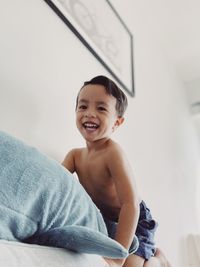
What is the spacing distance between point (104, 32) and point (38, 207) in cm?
104

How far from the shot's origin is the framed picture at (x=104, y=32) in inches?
39.9

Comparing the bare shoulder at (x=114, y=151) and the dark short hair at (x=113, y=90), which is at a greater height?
the dark short hair at (x=113, y=90)

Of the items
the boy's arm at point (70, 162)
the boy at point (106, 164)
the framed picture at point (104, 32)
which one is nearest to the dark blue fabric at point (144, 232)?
the boy at point (106, 164)

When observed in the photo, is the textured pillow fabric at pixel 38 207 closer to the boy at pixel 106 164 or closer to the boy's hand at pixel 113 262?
the boy's hand at pixel 113 262

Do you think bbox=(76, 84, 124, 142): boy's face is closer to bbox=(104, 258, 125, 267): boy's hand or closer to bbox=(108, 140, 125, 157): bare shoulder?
bbox=(108, 140, 125, 157): bare shoulder

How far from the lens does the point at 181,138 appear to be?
74.7 inches

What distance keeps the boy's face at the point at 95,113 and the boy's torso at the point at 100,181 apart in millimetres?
51

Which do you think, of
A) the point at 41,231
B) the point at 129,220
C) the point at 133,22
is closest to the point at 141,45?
the point at 133,22

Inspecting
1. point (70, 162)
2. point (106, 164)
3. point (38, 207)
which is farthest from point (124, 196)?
point (38, 207)

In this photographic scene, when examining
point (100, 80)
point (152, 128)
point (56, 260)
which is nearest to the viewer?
point (56, 260)

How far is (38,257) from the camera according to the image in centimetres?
32

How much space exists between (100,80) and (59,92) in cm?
13

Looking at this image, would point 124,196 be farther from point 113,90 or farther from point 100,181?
point 113,90

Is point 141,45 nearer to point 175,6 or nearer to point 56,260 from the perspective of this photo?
point 175,6
